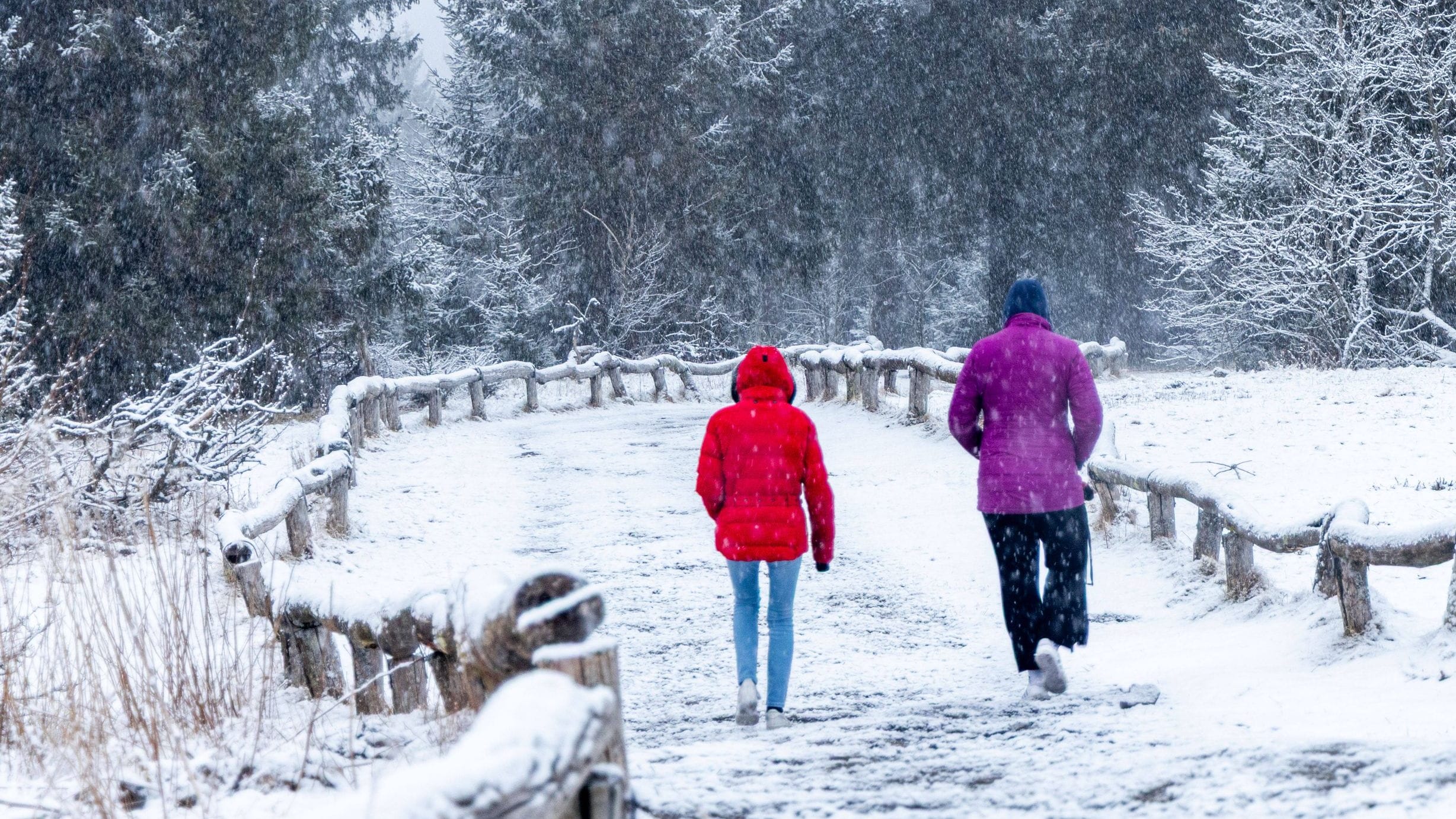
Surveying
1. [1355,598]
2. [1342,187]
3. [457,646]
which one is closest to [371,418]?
[1355,598]

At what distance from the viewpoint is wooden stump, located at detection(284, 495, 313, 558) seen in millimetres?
9633

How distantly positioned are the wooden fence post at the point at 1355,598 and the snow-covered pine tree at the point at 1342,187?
18.1 meters

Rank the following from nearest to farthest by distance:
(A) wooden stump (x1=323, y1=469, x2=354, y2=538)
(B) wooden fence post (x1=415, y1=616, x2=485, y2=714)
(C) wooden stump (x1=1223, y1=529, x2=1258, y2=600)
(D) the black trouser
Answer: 1. (B) wooden fence post (x1=415, y1=616, x2=485, y2=714)
2. (D) the black trouser
3. (C) wooden stump (x1=1223, y1=529, x2=1258, y2=600)
4. (A) wooden stump (x1=323, y1=469, x2=354, y2=538)

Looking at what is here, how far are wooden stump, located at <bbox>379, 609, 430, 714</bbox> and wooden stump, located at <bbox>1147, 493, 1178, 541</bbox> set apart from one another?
19.3ft

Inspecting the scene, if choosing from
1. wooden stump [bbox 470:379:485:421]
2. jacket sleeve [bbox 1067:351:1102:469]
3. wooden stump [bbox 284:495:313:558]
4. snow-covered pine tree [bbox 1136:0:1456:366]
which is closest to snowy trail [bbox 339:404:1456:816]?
wooden stump [bbox 284:495:313:558]

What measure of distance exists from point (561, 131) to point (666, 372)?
743 centimetres

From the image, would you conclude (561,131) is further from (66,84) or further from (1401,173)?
(1401,173)

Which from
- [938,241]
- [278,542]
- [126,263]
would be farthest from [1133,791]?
[938,241]

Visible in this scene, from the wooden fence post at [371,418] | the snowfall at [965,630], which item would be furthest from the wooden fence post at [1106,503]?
the wooden fence post at [371,418]

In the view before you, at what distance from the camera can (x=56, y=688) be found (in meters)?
4.71

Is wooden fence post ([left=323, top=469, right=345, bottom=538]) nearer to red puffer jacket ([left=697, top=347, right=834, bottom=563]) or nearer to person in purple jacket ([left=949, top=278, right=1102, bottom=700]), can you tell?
red puffer jacket ([left=697, top=347, right=834, bottom=563])

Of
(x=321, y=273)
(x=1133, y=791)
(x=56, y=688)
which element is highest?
(x=321, y=273)

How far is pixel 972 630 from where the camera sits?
7938 millimetres

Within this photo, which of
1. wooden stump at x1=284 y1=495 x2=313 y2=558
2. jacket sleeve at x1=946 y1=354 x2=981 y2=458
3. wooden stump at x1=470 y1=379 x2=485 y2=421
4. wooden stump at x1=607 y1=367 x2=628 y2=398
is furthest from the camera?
wooden stump at x1=607 y1=367 x2=628 y2=398
